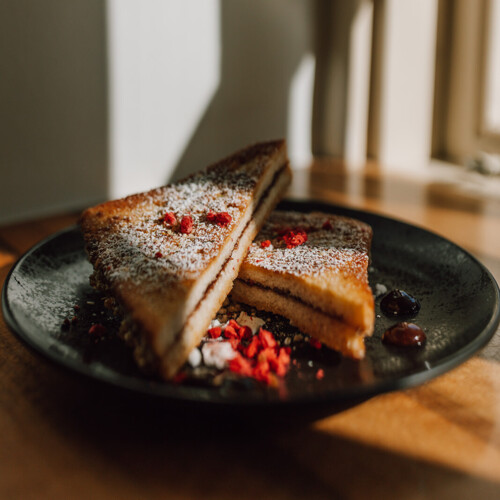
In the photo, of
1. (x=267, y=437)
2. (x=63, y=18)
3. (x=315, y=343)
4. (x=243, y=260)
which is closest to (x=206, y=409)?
(x=267, y=437)

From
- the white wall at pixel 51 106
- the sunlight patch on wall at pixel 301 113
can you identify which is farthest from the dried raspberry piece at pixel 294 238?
the sunlight patch on wall at pixel 301 113

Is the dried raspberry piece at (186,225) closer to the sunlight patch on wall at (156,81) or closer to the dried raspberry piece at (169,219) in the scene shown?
the dried raspberry piece at (169,219)

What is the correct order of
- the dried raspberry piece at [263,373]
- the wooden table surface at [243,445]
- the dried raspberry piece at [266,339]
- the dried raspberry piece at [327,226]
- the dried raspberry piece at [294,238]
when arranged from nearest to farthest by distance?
the wooden table surface at [243,445]
the dried raspberry piece at [263,373]
the dried raspberry piece at [266,339]
the dried raspberry piece at [294,238]
the dried raspberry piece at [327,226]

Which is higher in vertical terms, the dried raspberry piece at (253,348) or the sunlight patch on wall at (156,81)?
the sunlight patch on wall at (156,81)

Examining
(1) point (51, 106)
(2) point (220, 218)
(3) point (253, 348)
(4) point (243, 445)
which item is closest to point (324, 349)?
(3) point (253, 348)

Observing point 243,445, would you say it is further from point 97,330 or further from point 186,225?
point 186,225

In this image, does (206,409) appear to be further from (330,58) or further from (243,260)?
(330,58)

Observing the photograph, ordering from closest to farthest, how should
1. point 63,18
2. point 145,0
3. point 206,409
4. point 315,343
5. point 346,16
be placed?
1. point 206,409
2. point 315,343
3. point 63,18
4. point 145,0
5. point 346,16
